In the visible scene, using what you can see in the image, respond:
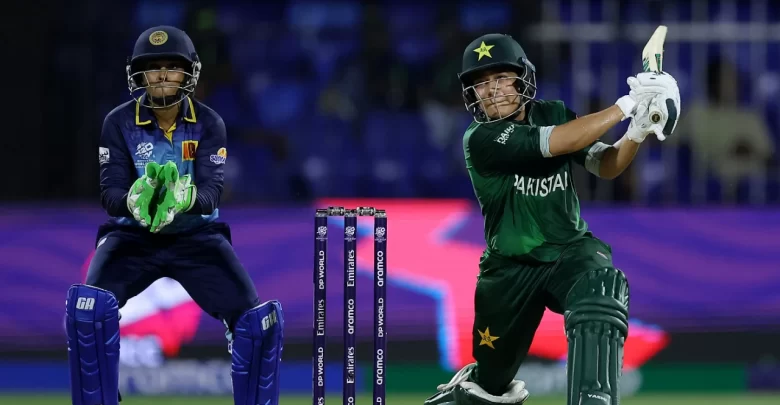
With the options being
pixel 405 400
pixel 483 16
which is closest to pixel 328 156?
pixel 483 16

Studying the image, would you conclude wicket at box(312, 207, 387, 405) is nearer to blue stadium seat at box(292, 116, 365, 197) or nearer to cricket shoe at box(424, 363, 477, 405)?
cricket shoe at box(424, 363, 477, 405)

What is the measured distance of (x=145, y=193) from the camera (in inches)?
199

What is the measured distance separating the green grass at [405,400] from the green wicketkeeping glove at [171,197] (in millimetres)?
2526

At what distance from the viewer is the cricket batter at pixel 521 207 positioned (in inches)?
199

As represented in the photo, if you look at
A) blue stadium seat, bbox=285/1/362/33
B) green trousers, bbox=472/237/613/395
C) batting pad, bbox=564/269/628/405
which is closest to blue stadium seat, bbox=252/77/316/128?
blue stadium seat, bbox=285/1/362/33

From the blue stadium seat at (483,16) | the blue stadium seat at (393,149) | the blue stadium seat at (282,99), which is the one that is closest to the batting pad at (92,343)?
the blue stadium seat at (393,149)

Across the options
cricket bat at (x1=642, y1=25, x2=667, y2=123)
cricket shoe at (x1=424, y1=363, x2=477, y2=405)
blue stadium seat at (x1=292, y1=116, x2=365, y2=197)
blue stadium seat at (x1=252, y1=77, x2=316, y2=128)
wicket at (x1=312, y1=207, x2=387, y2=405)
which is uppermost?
blue stadium seat at (x1=252, y1=77, x2=316, y2=128)

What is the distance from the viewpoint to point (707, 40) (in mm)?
9414

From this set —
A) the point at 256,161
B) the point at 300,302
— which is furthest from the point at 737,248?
the point at 256,161

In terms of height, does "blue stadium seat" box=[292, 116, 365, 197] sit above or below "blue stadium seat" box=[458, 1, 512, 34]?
below

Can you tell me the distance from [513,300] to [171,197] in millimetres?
1387

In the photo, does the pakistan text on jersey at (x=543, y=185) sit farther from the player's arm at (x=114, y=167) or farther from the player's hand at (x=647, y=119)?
the player's arm at (x=114, y=167)

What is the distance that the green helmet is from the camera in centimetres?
529

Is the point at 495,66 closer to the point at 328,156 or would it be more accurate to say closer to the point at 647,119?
the point at 647,119
